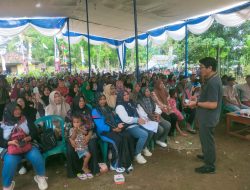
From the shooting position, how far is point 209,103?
Result: 2.95 metres

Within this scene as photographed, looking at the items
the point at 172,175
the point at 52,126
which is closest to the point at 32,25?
the point at 52,126

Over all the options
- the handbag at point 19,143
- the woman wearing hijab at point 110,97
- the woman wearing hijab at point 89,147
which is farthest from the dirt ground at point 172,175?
the woman wearing hijab at point 110,97

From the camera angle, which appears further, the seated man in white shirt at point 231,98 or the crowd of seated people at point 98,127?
the seated man in white shirt at point 231,98

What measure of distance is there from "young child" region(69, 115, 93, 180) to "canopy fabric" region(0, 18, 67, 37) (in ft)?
25.3

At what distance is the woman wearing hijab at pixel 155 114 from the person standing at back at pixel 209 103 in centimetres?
112

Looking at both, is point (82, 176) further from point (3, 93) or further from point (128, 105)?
point (3, 93)

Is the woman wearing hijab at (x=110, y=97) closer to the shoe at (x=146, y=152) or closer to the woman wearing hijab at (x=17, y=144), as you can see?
the shoe at (x=146, y=152)

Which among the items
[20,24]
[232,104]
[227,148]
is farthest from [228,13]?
[20,24]

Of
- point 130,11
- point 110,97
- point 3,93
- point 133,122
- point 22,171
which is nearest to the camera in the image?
point 22,171

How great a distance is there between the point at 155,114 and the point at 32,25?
7697 millimetres

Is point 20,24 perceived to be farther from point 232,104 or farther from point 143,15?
point 232,104

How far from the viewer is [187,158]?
378 centimetres

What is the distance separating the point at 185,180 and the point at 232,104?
10.4 feet

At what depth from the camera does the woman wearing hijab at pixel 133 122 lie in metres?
3.63
